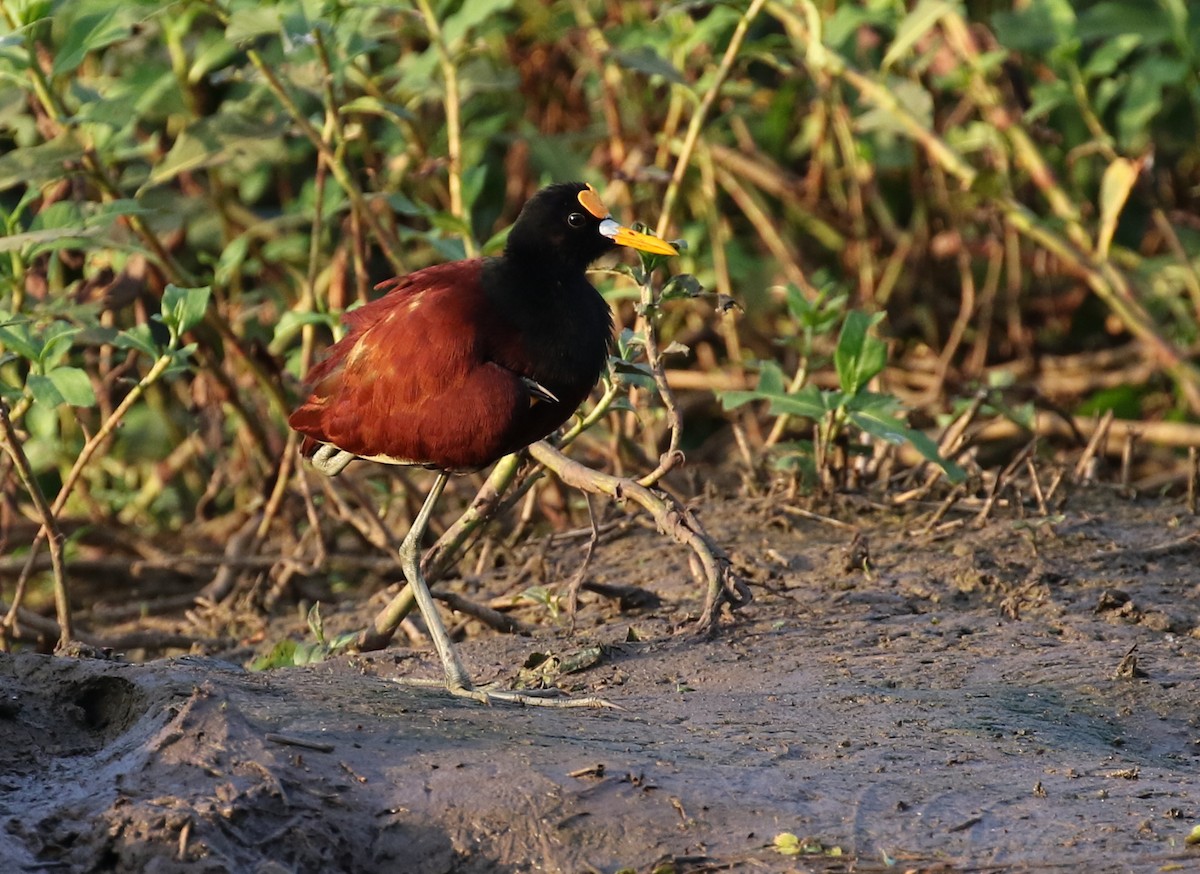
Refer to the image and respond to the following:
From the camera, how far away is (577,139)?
24.5 ft

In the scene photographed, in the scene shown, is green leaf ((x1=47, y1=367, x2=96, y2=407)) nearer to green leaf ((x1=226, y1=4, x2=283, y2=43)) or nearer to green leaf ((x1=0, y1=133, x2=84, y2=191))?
green leaf ((x1=0, y1=133, x2=84, y2=191))

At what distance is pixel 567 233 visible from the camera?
414 centimetres

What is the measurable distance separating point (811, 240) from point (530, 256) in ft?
13.5

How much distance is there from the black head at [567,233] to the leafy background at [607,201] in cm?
33

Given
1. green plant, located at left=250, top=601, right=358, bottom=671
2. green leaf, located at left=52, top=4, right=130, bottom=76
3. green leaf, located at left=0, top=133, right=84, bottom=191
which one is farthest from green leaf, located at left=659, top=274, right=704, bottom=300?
green leaf, located at left=0, top=133, right=84, bottom=191

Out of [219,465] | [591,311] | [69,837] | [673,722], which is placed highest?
[591,311]

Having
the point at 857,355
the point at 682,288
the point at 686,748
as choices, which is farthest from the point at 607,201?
the point at 686,748

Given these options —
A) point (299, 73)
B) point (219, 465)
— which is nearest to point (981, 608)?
point (299, 73)

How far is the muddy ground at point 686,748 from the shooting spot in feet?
9.91

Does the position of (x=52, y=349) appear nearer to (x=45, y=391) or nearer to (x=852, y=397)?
(x=45, y=391)

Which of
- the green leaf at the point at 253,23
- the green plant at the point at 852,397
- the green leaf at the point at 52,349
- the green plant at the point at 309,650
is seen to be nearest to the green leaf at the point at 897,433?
the green plant at the point at 852,397

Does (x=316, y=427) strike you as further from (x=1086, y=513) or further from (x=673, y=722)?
(x=1086, y=513)

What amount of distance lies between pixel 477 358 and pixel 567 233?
0.44 metres

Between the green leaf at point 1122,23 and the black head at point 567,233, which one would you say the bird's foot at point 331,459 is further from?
the green leaf at point 1122,23
